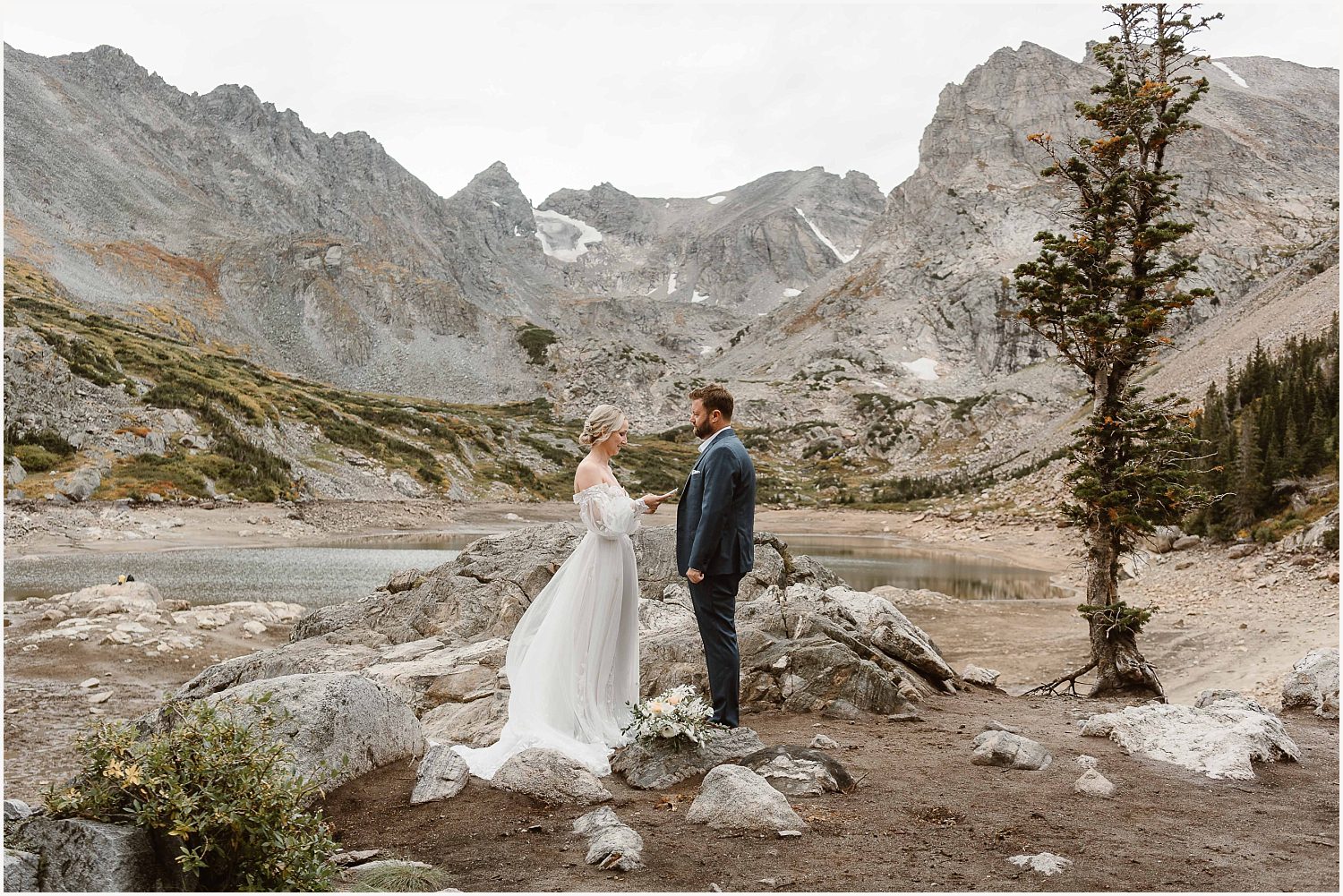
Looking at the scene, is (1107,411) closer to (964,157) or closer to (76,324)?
(76,324)

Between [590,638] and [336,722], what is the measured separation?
7.75 ft

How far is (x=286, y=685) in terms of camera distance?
7.05m

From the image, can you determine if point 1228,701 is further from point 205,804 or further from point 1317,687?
point 205,804

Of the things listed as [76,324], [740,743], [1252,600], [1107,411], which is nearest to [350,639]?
[740,743]

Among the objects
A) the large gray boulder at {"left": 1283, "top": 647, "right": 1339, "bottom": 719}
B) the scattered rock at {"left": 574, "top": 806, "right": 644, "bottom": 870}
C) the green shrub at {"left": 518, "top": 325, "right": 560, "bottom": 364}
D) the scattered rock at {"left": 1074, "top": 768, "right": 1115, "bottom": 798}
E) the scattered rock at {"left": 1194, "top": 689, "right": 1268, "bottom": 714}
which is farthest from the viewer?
the green shrub at {"left": 518, "top": 325, "right": 560, "bottom": 364}

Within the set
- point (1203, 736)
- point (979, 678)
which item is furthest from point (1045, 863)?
point (979, 678)

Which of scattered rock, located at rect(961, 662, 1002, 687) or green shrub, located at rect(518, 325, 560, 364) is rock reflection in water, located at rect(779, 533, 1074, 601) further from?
green shrub, located at rect(518, 325, 560, 364)

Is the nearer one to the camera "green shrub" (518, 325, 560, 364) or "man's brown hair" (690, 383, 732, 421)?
"man's brown hair" (690, 383, 732, 421)

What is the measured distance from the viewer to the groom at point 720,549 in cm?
757

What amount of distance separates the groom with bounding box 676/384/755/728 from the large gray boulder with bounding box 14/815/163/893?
448cm

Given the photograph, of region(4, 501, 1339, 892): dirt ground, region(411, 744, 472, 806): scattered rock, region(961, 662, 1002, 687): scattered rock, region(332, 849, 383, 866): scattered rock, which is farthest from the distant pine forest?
region(332, 849, 383, 866): scattered rock

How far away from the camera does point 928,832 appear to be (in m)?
5.77

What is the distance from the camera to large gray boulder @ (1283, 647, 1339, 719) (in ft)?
33.9

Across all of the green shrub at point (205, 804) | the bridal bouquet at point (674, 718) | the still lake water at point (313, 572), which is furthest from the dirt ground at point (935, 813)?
the still lake water at point (313, 572)
